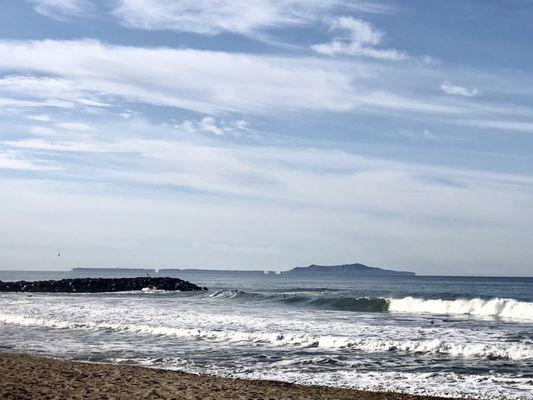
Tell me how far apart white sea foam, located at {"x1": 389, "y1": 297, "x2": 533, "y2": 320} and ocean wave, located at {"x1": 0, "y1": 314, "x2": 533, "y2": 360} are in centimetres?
1840

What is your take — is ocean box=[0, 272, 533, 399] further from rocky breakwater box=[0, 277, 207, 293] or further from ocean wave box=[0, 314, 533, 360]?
rocky breakwater box=[0, 277, 207, 293]

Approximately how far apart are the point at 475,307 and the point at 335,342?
25.7 m

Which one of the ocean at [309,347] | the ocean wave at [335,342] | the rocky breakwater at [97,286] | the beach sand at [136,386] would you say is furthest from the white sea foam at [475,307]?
the rocky breakwater at [97,286]

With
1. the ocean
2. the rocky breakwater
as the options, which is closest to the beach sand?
the ocean

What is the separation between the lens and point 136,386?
1302 centimetres

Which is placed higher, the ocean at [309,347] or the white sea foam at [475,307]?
the ocean at [309,347]

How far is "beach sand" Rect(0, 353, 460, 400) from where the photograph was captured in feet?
39.8

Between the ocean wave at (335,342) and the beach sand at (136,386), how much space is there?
700 centimetres

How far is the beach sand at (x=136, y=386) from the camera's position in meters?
12.1

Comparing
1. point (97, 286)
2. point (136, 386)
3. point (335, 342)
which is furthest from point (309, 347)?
point (97, 286)

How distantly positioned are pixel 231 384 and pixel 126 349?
24.6 feet

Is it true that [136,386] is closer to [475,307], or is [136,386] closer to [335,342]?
[335,342]

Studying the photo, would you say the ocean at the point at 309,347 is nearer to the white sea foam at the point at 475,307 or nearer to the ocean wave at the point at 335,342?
the ocean wave at the point at 335,342

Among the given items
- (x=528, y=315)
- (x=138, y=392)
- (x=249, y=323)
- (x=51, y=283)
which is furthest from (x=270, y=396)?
(x=51, y=283)
